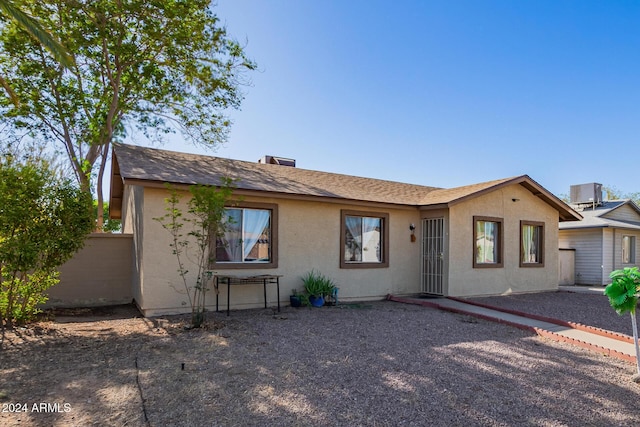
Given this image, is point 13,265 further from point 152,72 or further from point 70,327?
point 152,72

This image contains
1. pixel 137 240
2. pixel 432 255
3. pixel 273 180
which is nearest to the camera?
pixel 137 240

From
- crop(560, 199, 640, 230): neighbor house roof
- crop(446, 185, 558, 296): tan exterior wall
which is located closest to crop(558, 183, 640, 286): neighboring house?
crop(560, 199, 640, 230): neighbor house roof

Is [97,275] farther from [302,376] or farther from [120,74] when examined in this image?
[120,74]

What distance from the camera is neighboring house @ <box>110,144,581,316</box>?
25.7ft

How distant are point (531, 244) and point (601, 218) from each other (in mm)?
7590

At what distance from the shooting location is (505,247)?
11.8 m

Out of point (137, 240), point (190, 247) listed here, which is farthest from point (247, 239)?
point (137, 240)

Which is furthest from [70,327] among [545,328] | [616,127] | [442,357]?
[616,127]

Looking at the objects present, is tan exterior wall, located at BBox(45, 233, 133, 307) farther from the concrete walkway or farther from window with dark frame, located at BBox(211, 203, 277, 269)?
the concrete walkway

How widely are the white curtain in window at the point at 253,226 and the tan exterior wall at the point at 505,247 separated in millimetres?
5327

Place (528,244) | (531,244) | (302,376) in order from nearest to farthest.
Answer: (302,376), (528,244), (531,244)

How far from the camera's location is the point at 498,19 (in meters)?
11.4

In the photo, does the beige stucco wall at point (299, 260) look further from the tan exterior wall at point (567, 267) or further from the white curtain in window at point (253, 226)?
the tan exterior wall at point (567, 267)

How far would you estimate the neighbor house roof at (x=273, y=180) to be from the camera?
26.3 feet
